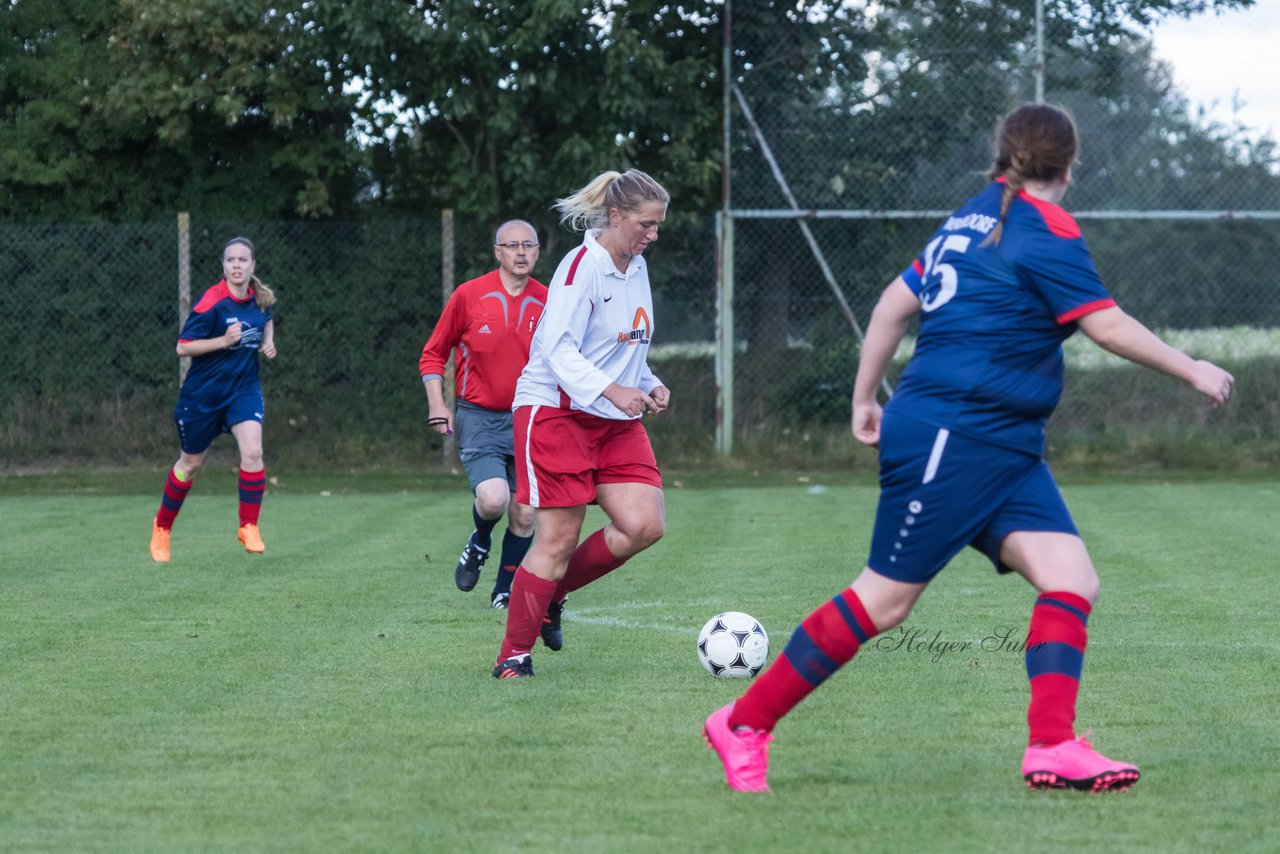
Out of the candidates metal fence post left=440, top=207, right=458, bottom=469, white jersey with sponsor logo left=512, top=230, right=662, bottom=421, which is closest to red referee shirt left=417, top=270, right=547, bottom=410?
white jersey with sponsor logo left=512, top=230, right=662, bottom=421

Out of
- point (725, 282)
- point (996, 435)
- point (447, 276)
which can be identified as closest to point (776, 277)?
point (725, 282)

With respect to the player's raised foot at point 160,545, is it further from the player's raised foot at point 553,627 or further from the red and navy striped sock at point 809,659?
the red and navy striped sock at point 809,659

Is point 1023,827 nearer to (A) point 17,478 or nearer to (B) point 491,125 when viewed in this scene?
(B) point 491,125

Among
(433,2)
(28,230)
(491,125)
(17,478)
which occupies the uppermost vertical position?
(433,2)

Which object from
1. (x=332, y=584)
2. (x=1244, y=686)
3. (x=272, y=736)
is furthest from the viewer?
(x=332, y=584)

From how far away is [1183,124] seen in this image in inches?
671

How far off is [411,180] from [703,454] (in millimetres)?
4587

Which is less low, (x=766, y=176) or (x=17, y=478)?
(x=766, y=176)

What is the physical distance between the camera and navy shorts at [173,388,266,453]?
10.2 m

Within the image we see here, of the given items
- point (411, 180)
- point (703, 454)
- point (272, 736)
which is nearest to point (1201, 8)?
point (703, 454)

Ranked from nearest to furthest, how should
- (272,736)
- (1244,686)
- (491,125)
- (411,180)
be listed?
(272,736) → (1244,686) → (491,125) → (411,180)

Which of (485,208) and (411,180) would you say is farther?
(411,180)

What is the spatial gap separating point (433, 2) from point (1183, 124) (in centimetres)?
774

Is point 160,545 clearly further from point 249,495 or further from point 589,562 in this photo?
point 589,562
